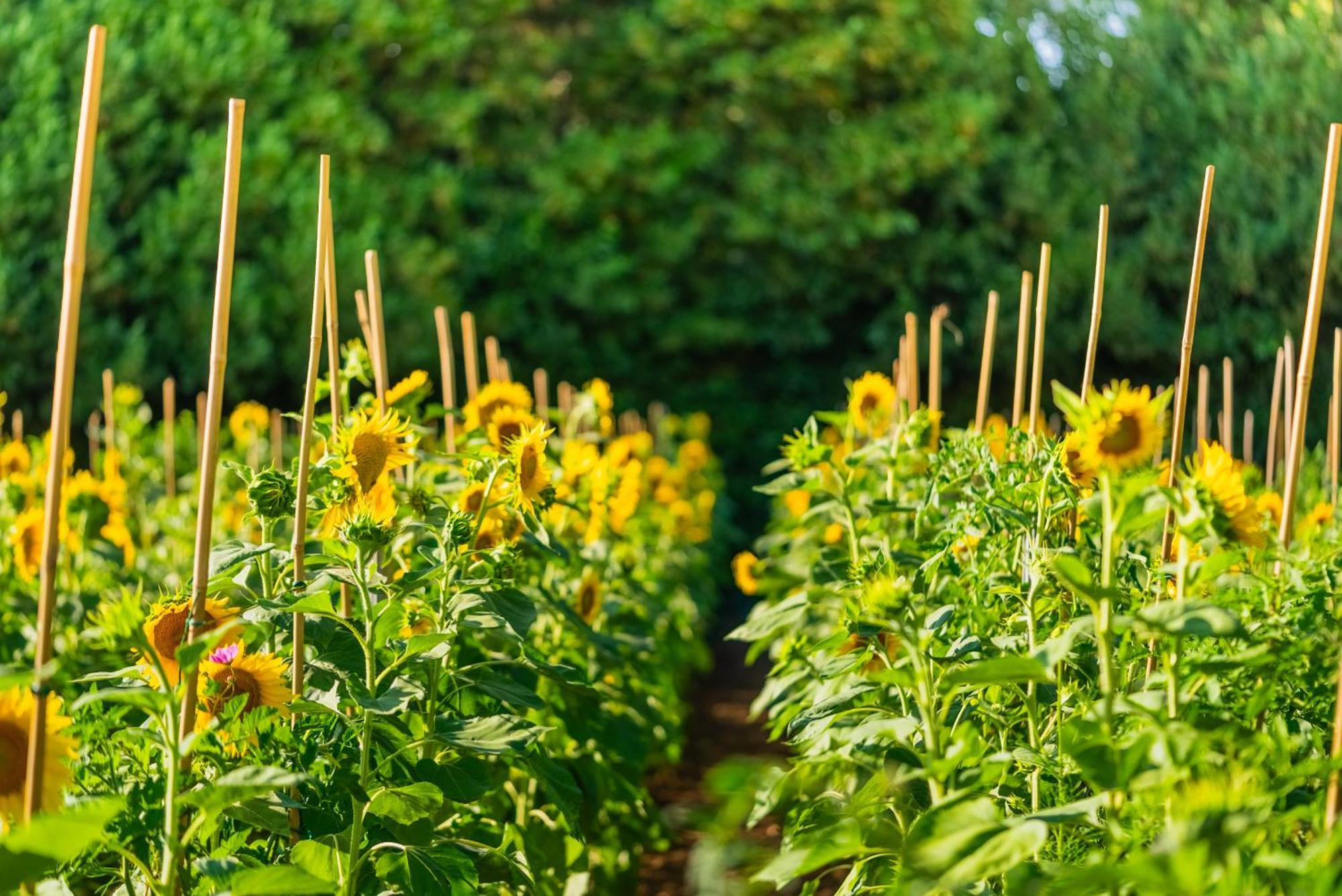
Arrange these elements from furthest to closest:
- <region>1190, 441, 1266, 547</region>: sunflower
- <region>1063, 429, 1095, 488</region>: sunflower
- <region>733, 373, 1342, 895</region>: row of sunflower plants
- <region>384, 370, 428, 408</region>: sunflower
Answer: <region>384, 370, 428, 408</region>: sunflower < <region>1063, 429, 1095, 488</region>: sunflower < <region>1190, 441, 1266, 547</region>: sunflower < <region>733, 373, 1342, 895</region>: row of sunflower plants

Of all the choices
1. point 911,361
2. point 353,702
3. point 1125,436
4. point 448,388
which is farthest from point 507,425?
point 911,361

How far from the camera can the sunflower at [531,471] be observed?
2035 millimetres

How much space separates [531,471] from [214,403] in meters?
0.54

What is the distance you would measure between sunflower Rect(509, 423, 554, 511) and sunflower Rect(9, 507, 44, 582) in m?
1.51

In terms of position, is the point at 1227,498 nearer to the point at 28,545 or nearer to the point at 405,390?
the point at 405,390

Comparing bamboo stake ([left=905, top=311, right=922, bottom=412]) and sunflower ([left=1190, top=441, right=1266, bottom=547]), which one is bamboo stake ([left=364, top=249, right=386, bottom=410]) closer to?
sunflower ([left=1190, top=441, right=1266, bottom=547])

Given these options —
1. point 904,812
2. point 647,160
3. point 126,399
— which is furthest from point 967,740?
point 647,160

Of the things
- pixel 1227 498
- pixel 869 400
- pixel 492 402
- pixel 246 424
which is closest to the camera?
pixel 1227 498

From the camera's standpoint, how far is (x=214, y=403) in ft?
5.30

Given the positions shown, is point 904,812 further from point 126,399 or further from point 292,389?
point 292,389

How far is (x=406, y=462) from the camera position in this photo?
1.96 m

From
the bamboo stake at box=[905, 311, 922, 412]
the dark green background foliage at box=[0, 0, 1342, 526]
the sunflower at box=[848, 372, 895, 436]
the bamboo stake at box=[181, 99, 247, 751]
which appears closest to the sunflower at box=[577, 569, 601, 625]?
the sunflower at box=[848, 372, 895, 436]

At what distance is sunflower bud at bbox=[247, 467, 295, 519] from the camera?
185cm

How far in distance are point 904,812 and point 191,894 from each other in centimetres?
83
